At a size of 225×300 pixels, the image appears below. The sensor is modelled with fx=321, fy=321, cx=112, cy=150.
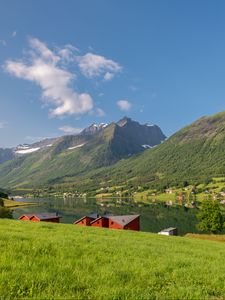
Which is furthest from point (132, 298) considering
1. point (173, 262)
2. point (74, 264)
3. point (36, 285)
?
point (173, 262)

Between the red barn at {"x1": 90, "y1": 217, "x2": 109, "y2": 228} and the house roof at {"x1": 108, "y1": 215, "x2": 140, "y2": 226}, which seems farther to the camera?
the red barn at {"x1": 90, "y1": 217, "x2": 109, "y2": 228}

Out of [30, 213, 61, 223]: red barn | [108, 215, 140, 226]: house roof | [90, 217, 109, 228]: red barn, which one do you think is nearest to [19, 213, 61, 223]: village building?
[30, 213, 61, 223]: red barn

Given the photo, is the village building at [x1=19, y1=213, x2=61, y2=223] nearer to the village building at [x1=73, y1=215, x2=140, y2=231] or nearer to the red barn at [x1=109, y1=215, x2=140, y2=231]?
the village building at [x1=73, y1=215, x2=140, y2=231]

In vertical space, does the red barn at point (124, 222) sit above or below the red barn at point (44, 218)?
below

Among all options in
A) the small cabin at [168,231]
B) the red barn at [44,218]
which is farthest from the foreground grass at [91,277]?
the red barn at [44,218]

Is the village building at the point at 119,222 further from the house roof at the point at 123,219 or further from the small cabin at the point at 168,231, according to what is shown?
the small cabin at the point at 168,231

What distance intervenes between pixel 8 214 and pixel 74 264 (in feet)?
323

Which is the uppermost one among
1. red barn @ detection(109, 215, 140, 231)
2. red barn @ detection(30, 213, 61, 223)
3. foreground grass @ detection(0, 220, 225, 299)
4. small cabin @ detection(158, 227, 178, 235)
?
foreground grass @ detection(0, 220, 225, 299)

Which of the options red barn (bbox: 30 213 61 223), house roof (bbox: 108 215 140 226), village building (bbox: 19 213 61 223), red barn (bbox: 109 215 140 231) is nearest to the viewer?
red barn (bbox: 109 215 140 231)

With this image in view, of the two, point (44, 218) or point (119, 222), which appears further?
point (44, 218)

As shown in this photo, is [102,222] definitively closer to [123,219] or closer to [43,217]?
[123,219]

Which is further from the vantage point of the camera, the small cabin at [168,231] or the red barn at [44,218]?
the red barn at [44,218]

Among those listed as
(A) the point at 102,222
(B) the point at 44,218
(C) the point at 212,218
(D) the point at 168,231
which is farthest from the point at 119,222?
(C) the point at 212,218

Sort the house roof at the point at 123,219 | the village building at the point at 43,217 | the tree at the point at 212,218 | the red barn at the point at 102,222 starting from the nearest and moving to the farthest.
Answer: the house roof at the point at 123,219 < the tree at the point at 212,218 < the village building at the point at 43,217 < the red barn at the point at 102,222
